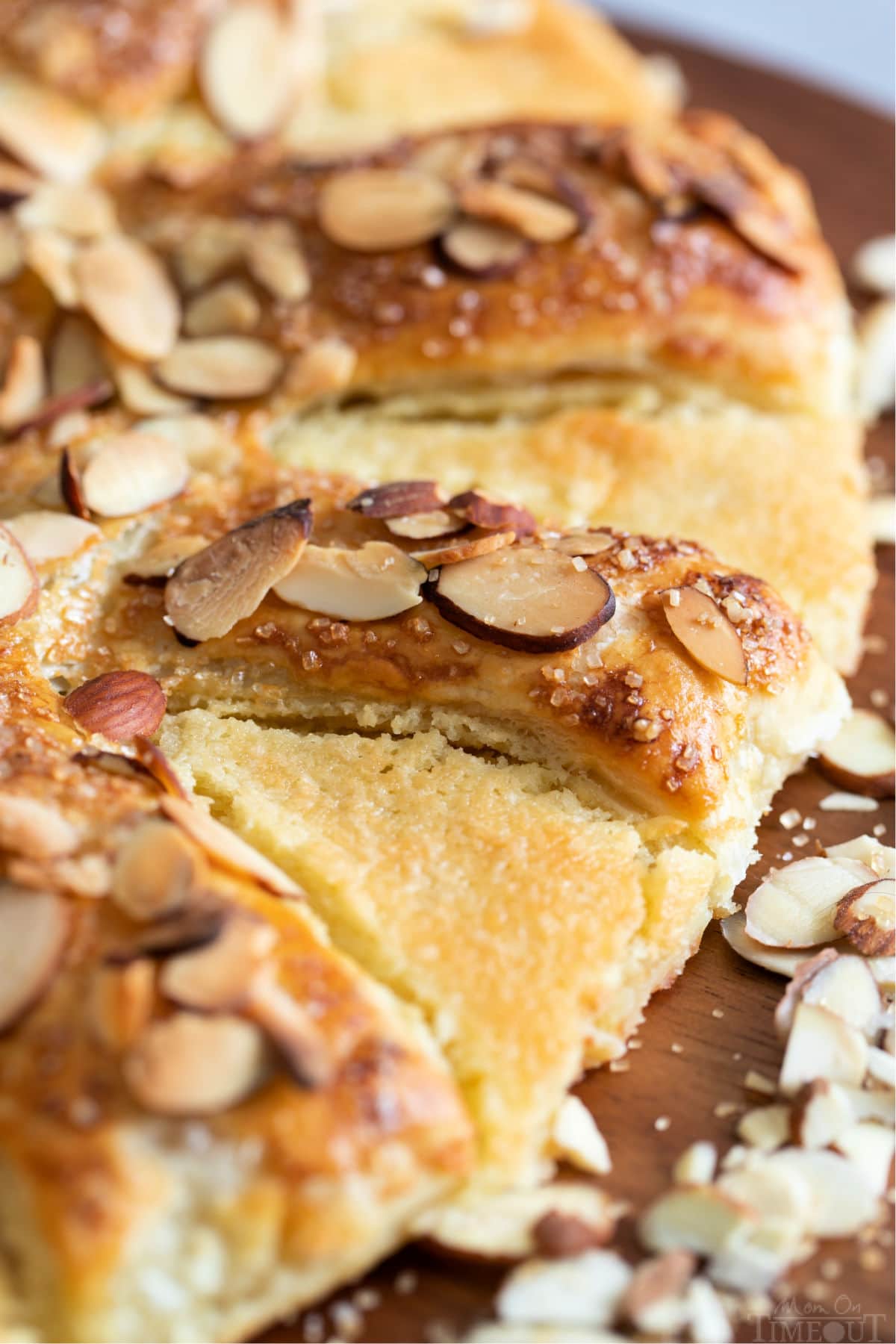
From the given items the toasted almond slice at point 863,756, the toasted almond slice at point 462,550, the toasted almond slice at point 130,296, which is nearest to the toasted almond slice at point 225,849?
the toasted almond slice at point 462,550

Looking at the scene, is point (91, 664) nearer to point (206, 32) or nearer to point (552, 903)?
point (552, 903)

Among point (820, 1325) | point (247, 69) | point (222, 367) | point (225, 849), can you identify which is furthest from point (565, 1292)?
point (247, 69)

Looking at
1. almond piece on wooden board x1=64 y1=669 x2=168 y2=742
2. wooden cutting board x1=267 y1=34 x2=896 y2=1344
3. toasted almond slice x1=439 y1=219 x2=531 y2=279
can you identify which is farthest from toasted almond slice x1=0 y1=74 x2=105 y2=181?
wooden cutting board x1=267 y1=34 x2=896 y2=1344

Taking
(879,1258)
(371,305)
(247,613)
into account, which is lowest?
(879,1258)

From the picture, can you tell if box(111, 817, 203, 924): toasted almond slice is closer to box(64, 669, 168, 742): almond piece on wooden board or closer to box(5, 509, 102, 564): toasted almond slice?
box(64, 669, 168, 742): almond piece on wooden board

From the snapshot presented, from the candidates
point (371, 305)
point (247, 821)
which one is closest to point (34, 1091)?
point (247, 821)

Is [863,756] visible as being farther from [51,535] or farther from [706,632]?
[51,535]
